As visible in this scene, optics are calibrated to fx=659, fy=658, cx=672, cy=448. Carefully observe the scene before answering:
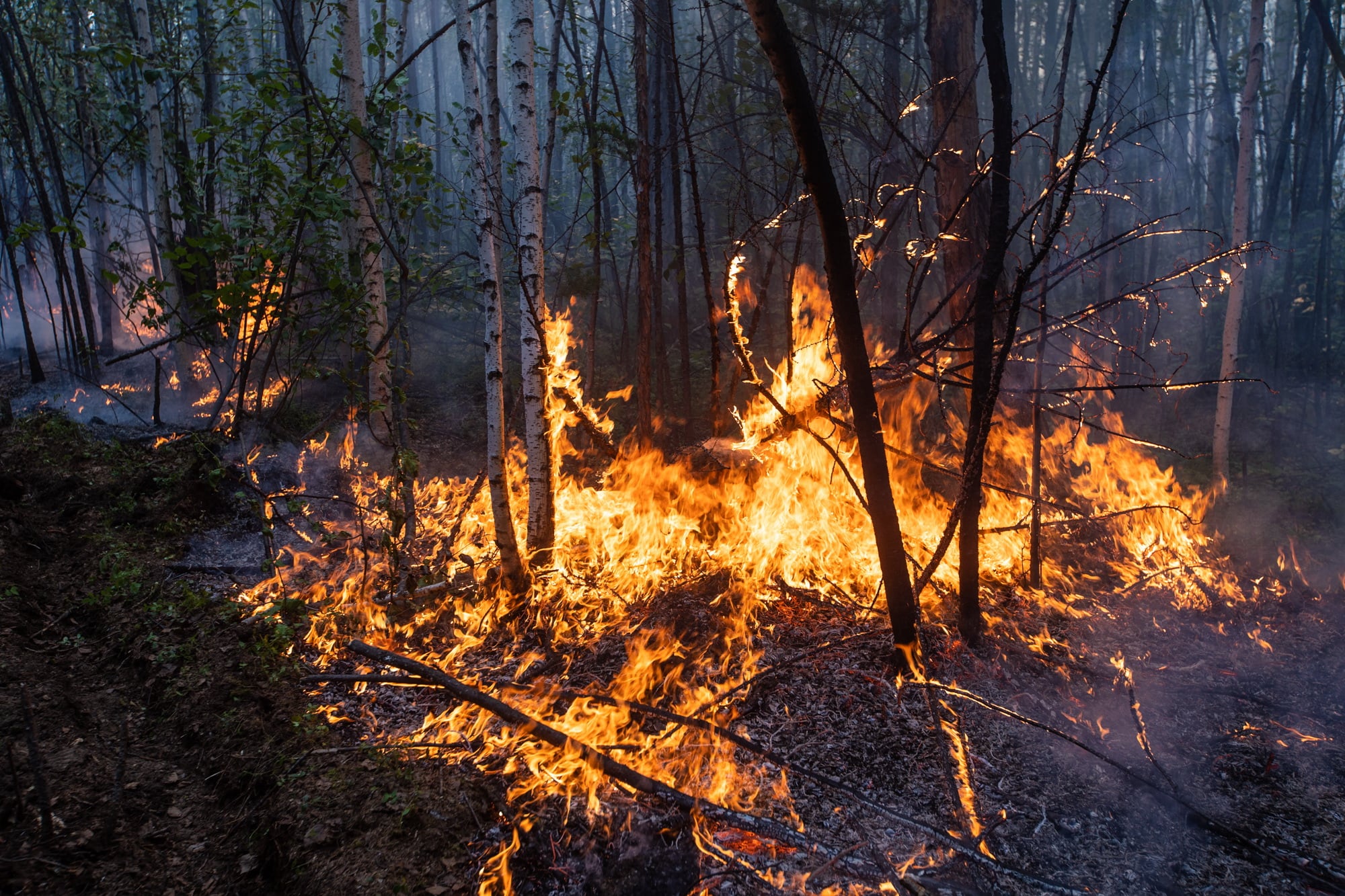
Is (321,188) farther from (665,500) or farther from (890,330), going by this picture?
(890,330)

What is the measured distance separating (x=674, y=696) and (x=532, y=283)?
3658 mm

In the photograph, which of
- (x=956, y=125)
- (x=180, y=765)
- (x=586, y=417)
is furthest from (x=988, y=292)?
(x=180, y=765)

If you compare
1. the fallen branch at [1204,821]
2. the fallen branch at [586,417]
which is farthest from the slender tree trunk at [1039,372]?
the fallen branch at [586,417]

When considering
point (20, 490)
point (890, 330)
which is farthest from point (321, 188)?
point (890, 330)

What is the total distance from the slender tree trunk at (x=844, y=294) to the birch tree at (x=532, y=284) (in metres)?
2.40

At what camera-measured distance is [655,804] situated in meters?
3.60

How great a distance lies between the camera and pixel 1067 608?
5.79 metres

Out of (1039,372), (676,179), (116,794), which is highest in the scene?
(676,179)

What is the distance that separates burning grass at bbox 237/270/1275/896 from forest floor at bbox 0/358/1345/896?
116 millimetres

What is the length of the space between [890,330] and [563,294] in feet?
21.3

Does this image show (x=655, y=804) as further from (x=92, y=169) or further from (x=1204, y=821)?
(x=92, y=169)

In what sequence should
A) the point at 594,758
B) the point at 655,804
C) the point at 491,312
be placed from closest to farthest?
the point at 655,804 → the point at 594,758 → the point at 491,312

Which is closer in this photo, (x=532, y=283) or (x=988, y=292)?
(x=988, y=292)

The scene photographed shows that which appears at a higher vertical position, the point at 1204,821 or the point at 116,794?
the point at 116,794
